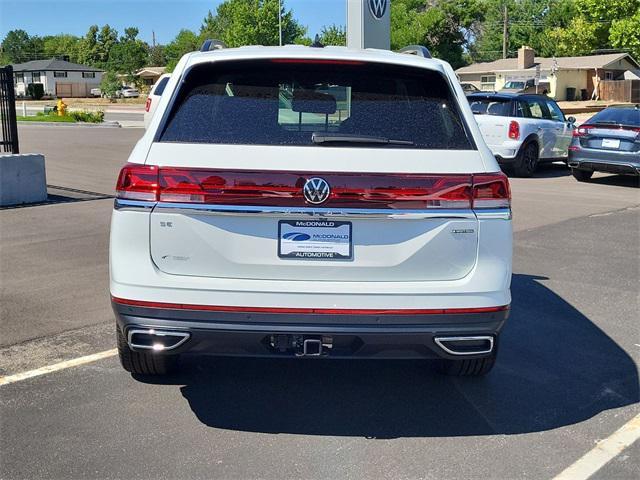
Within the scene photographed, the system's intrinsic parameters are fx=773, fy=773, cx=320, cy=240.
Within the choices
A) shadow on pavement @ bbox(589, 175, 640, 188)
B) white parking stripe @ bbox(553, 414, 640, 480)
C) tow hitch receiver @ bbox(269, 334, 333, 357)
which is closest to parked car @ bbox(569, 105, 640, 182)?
shadow on pavement @ bbox(589, 175, 640, 188)

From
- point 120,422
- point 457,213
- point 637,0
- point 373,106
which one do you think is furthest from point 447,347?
point 637,0

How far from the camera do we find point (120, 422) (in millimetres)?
4121

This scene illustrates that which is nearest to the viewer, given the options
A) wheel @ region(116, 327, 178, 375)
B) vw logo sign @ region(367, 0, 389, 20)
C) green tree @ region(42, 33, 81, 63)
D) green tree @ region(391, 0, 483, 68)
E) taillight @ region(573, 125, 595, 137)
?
wheel @ region(116, 327, 178, 375)

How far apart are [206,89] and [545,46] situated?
90.6 meters

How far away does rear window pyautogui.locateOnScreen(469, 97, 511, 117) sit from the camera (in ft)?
55.9

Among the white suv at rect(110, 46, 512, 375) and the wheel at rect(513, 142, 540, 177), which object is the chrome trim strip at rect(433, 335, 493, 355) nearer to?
the white suv at rect(110, 46, 512, 375)

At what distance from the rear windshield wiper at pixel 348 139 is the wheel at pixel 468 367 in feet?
4.99

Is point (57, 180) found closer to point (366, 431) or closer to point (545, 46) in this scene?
point (366, 431)

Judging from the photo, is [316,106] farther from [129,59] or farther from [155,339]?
[129,59]

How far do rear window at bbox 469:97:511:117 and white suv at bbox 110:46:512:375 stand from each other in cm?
1376

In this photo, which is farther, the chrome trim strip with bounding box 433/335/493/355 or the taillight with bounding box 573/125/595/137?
the taillight with bounding box 573/125/595/137

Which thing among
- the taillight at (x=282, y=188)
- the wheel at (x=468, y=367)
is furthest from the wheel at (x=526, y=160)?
the taillight at (x=282, y=188)

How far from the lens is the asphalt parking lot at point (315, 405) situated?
371 centimetres

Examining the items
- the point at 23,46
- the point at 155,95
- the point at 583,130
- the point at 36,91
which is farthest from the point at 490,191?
the point at 23,46
